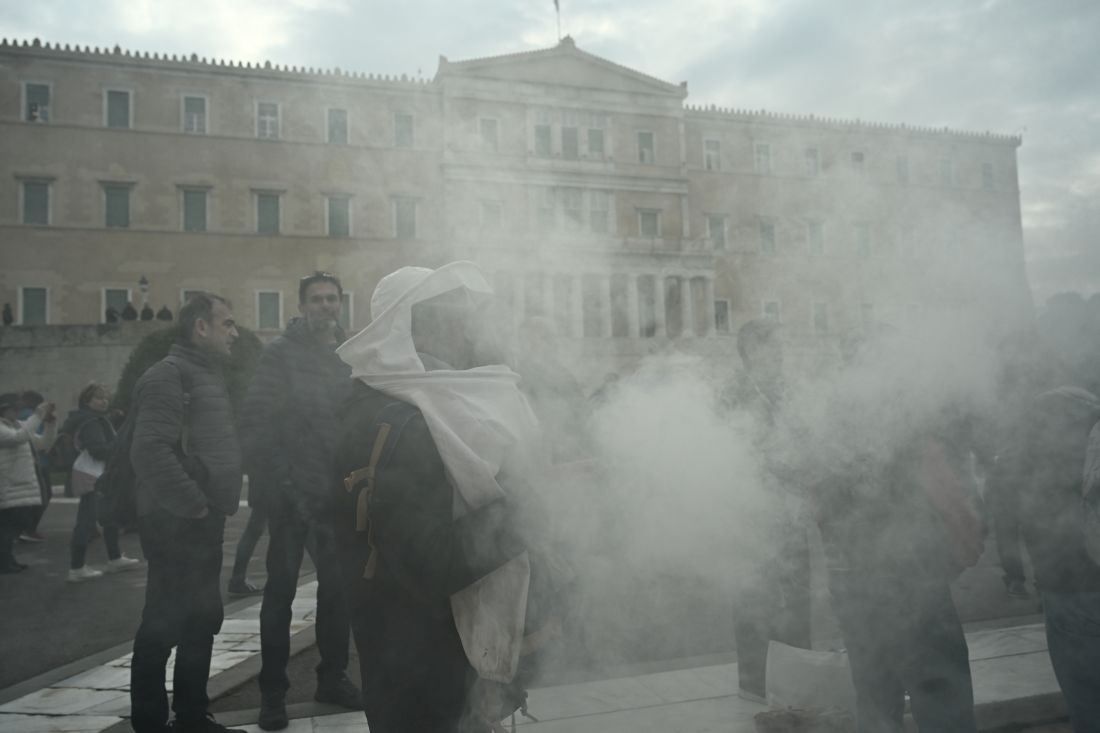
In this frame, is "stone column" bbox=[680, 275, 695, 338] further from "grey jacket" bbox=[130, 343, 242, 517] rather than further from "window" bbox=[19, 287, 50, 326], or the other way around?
"window" bbox=[19, 287, 50, 326]

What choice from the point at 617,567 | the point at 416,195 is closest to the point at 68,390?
the point at 416,195

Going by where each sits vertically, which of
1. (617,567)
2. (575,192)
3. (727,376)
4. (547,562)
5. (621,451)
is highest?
(575,192)

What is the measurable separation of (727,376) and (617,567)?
1141 mm

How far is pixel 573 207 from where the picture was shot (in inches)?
349

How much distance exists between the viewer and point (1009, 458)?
339 centimetres

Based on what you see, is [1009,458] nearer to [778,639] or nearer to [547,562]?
[778,639]

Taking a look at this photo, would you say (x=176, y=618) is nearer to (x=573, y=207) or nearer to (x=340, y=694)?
(x=340, y=694)

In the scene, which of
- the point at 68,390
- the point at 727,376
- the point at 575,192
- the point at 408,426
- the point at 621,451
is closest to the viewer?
the point at 408,426

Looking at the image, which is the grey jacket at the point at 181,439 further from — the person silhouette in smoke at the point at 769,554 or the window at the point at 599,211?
the window at the point at 599,211

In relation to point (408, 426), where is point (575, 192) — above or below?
above

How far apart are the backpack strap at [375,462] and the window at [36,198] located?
114 ft

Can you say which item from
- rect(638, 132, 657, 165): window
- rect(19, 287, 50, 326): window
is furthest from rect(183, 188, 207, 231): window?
rect(638, 132, 657, 165): window

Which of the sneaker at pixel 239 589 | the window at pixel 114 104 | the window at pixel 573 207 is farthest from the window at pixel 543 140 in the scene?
the window at pixel 114 104

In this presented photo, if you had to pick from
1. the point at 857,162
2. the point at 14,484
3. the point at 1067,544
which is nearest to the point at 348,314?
the point at 14,484
